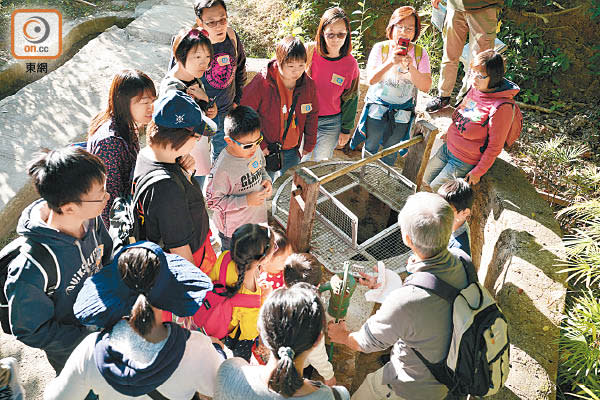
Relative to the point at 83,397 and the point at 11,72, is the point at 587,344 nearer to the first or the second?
the point at 83,397

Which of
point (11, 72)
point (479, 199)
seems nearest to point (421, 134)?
point (479, 199)

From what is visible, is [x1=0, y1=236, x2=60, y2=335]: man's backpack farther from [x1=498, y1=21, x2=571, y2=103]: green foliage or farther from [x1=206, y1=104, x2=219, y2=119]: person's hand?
[x1=498, y1=21, x2=571, y2=103]: green foliage

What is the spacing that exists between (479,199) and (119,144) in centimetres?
311

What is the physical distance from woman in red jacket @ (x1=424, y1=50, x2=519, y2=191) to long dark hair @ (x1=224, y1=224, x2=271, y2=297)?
213 cm

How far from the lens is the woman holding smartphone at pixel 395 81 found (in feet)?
12.7

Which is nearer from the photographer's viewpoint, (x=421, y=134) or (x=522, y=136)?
(x=421, y=134)

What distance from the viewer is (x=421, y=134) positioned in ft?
11.7

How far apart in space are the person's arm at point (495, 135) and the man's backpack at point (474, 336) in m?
1.77

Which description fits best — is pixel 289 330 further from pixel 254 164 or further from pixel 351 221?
pixel 351 221

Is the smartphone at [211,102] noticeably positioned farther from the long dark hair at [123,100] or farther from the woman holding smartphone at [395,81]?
the woman holding smartphone at [395,81]

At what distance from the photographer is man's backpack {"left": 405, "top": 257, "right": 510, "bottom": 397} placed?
2.10m

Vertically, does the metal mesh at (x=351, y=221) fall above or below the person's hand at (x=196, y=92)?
below
